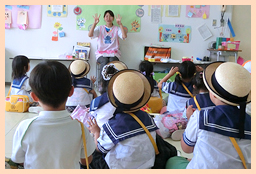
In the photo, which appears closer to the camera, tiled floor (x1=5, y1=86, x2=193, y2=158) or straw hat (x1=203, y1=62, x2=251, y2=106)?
straw hat (x1=203, y1=62, x2=251, y2=106)

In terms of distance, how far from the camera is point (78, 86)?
272 cm

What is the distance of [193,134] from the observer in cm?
121

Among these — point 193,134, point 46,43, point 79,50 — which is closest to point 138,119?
point 193,134

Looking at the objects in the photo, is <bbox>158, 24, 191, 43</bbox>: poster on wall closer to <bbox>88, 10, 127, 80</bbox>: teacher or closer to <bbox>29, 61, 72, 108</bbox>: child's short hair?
<bbox>88, 10, 127, 80</bbox>: teacher

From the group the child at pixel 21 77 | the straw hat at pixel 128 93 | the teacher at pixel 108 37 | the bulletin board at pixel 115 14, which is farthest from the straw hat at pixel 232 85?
the bulletin board at pixel 115 14

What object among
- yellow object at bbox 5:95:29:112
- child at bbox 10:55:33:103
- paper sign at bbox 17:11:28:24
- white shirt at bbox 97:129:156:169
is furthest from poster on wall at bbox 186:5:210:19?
white shirt at bbox 97:129:156:169

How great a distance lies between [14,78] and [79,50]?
2.02m

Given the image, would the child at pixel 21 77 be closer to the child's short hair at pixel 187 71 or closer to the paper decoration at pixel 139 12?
the child's short hair at pixel 187 71

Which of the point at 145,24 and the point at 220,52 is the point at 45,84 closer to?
the point at 145,24

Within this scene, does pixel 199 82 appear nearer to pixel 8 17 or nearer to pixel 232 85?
pixel 232 85

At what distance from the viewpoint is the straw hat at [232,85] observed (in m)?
1.08

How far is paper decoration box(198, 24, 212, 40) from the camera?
5.07 meters

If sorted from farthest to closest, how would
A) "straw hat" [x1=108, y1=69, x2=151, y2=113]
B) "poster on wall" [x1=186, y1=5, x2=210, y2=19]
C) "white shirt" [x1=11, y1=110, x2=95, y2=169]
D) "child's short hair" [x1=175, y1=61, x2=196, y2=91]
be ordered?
"poster on wall" [x1=186, y1=5, x2=210, y2=19], "child's short hair" [x1=175, y1=61, x2=196, y2=91], "straw hat" [x1=108, y1=69, x2=151, y2=113], "white shirt" [x1=11, y1=110, x2=95, y2=169]

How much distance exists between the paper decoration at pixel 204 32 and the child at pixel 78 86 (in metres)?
3.35
